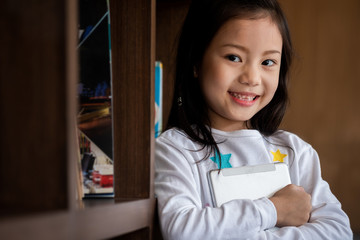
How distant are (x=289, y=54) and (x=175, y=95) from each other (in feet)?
1.18

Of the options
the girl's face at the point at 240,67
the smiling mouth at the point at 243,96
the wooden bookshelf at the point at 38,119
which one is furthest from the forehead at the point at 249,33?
the wooden bookshelf at the point at 38,119

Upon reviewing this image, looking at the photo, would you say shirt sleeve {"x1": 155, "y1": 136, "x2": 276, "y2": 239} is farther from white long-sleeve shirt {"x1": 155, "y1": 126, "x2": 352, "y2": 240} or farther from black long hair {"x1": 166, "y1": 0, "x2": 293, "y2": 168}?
black long hair {"x1": 166, "y1": 0, "x2": 293, "y2": 168}

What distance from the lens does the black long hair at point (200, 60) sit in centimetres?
92

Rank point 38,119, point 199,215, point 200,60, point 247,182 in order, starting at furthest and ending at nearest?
point 200,60 → point 247,182 → point 199,215 → point 38,119

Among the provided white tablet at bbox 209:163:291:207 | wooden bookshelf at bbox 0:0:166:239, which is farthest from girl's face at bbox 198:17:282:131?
wooden bookshelf at bbox 0:0:166:239

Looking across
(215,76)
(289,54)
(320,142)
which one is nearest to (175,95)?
(215,76)

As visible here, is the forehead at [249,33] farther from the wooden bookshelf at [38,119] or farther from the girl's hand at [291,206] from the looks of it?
the wooden bookshelf at [38,119]

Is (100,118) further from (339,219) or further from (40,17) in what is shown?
(339,219)

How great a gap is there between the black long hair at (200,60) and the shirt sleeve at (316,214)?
0.45 ft

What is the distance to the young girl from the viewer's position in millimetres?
729

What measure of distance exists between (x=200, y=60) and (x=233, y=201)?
1.30 ft

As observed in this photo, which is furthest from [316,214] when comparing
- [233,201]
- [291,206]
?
[233,201]

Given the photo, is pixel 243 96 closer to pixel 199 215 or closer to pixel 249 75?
pixel 249 75

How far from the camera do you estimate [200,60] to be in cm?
97
